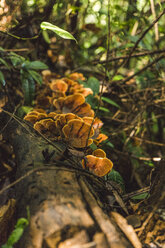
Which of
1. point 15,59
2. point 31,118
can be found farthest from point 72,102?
point 15,59

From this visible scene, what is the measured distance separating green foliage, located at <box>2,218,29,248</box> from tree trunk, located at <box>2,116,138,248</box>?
0.15 ft

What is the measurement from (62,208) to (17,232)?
28 cm

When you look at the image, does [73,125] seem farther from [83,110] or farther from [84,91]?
[84,91]

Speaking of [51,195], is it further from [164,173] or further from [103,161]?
[164,173]

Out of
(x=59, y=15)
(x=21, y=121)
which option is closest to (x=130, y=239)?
(x=21, y=121)

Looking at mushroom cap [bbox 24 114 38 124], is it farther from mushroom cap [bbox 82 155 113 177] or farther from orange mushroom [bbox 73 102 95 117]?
mushroom cap [bbox 82 155 113 177]

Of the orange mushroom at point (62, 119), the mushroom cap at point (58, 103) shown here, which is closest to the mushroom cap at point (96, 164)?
the orange mushroom at point (62, 119)

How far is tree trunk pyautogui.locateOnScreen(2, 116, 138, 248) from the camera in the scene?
1.07 metres

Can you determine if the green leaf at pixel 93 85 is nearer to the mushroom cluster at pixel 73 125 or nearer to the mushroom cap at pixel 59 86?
the mushroom cluster at pixel 73 125

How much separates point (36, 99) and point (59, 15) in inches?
99.4

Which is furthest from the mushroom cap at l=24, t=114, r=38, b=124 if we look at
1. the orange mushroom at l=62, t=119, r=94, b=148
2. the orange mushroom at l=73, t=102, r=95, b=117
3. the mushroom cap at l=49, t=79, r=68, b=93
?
the mushroom cap at l=49, t=79, r=68, b=93

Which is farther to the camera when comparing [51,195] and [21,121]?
[21,121]

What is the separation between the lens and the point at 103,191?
62.9 inches

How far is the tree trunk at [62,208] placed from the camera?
1.07 m
